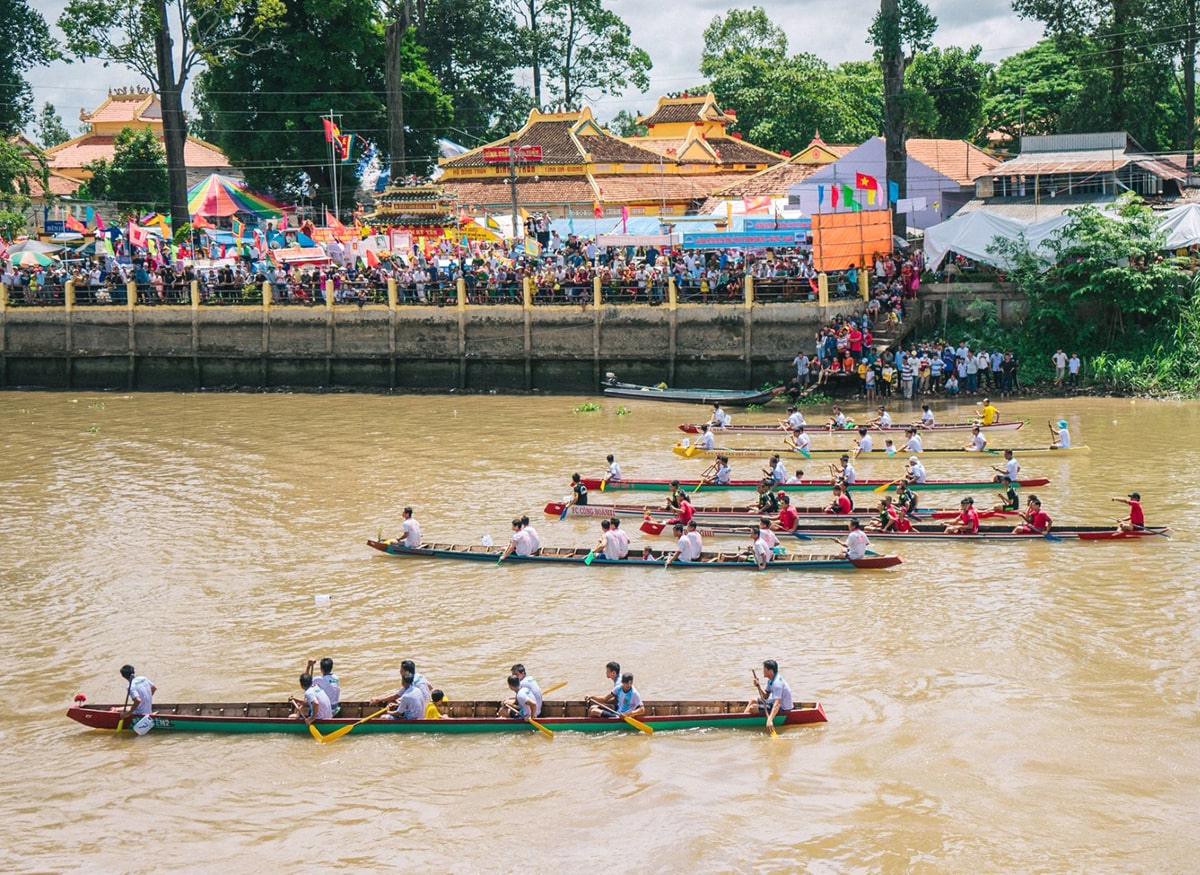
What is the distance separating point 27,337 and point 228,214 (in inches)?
339

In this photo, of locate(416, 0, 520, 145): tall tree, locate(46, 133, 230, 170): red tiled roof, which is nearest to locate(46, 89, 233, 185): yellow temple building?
locate(46, 133, 230, 170): red tiled roof

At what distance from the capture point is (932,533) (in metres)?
20.9

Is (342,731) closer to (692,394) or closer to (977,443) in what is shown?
(977,443)

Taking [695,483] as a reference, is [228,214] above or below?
above

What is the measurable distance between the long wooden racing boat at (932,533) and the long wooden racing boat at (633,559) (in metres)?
1.42

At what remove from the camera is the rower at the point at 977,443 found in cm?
2639

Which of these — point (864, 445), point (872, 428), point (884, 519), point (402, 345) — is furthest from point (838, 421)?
point (402, 345)

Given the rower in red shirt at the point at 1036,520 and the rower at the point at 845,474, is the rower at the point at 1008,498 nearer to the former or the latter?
the rower in red shirt at the point at 1036,520

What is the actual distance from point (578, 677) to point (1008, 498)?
9.64 meters

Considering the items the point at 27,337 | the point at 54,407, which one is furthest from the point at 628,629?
the point at 27,337

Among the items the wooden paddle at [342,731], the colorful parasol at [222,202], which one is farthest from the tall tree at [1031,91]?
the wooden paddle at [342,731]

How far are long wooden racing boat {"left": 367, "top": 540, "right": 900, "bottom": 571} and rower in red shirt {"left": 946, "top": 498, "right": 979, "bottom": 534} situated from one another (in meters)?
1.83

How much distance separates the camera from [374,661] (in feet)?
53.6

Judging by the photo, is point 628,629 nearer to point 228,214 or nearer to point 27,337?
point 27,337
